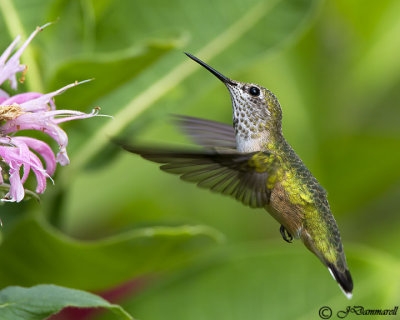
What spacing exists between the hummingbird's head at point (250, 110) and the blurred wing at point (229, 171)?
0.22ft

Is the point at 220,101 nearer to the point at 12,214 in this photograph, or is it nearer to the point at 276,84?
the point at 276,84

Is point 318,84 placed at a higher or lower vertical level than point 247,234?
higher

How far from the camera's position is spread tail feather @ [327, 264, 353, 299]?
7.13ft

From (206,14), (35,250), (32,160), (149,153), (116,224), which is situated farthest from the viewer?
(116,224)

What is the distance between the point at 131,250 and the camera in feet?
7.79

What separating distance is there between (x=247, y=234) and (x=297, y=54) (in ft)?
3.26

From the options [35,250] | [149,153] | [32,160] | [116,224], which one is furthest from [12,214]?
[116,224]

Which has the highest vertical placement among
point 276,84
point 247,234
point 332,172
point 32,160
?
point 32,160

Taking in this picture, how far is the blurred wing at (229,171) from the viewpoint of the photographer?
6.24ft

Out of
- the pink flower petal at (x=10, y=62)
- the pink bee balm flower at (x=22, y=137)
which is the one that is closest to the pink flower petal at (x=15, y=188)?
the pink bee balm flower at (x=22, y=137)

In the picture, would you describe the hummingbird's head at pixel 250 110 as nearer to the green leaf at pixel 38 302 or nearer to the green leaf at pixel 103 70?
the green leaf at pixel 103 70

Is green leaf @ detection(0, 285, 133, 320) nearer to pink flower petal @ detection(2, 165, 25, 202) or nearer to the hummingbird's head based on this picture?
pink flower petal @ detection(2, 165, 25, 202)

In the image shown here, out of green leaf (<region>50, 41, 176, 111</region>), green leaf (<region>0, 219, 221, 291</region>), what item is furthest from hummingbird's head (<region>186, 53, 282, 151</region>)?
green leaf (<region>0, 219, 221, 291</region>)

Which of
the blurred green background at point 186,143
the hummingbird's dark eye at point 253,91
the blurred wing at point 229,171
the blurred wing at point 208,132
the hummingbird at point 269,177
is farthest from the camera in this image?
the blurred wing at point 208,132
